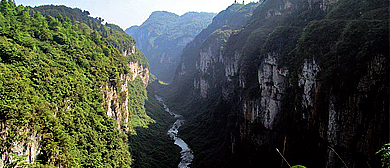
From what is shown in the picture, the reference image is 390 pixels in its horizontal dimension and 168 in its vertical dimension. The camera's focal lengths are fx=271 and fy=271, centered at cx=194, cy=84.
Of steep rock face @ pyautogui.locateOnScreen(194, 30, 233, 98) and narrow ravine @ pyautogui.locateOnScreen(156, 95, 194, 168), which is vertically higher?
steep rock face @ pyautogui.locateOnScreen(194, 30, 233, 98)

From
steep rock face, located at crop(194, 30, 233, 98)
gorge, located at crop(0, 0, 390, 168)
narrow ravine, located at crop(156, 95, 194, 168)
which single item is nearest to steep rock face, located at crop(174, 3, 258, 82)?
steep rock face, located at crop(194, 30, 233, 98)

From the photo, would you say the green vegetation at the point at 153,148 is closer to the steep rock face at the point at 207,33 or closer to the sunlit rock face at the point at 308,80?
the sunlit rock face at the point at 308,80

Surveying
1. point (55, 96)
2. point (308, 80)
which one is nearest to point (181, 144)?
point (55, 96)

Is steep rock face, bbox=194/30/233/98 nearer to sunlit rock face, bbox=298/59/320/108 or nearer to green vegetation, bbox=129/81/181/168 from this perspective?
green vegetation, bbox=129/81/181/168

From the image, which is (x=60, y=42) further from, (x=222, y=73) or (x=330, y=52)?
(x=222, y=73)

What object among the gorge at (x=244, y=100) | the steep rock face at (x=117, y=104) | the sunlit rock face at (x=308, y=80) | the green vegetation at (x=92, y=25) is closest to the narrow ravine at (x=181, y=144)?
the gorge at (x=244, y=100)
